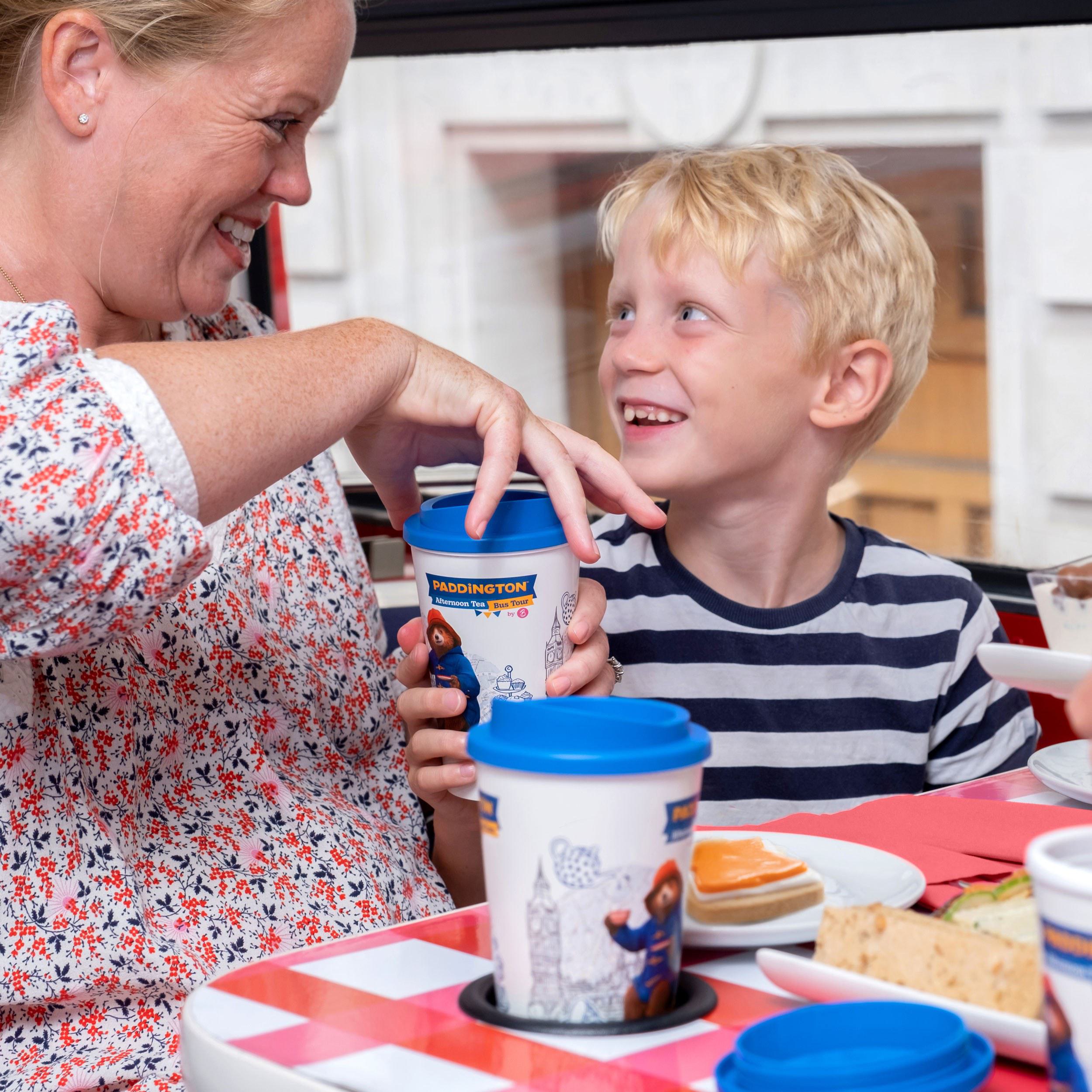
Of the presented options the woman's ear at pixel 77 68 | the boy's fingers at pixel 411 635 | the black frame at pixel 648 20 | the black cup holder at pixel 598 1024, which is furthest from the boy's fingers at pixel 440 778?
the black frame at pixel 648 20

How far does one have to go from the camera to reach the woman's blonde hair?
125 centimetres

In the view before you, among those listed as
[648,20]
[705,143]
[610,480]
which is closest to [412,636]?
[610,480]

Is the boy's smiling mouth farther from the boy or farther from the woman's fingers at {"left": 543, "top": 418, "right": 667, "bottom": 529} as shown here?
the woman's fingers at {"left": 543, "top": 418, "right": 667, "bottom": 529}

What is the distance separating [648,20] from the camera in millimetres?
2326

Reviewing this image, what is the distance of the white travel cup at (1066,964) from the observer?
1.69 ft

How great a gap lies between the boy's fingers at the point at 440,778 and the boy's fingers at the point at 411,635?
10 cm

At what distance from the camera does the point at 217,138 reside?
1.29m

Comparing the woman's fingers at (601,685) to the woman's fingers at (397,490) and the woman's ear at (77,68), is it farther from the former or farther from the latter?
the woman's ear at (77,68)

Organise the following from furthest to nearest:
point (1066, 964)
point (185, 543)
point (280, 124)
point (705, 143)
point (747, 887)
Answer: point (705, 143)
point (280, 124)
point (185, 543)
point (747, 887)
point (1066, 964)

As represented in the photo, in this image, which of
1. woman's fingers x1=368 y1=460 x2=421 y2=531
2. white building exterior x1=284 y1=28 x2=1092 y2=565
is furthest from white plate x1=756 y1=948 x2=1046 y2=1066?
white building exterior x1=284 y1=28 x2=1092 y2=565

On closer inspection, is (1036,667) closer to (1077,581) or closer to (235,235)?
(1077,581)

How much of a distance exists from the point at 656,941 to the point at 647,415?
0.99m

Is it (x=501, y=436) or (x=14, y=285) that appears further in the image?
(x=14, y=285)

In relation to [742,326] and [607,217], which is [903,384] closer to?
[742,326]
